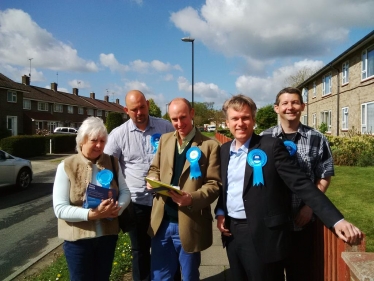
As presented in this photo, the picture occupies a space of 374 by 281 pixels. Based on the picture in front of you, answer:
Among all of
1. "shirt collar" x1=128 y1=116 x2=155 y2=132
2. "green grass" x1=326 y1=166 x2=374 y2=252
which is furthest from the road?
"green grass" x1=326 y1=166 x2=374 y2=252

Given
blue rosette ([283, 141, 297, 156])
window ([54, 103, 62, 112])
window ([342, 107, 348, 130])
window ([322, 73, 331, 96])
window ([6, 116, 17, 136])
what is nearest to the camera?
blue rosette ([283, 141, 297, 156])

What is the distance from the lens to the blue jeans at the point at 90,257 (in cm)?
253

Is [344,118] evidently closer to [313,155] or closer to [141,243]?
[313,155]

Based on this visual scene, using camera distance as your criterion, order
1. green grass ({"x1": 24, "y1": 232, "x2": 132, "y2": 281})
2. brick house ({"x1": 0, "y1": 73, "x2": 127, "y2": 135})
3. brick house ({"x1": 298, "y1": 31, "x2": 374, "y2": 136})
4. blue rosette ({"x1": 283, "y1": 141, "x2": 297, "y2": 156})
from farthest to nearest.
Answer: brick house ({"x1": 0, "y1": 73, "x2": 127, "y2": 135}) < brick house ({"x1": 298, "y1": 31, "x2": 374, "y2": 136}) < green grass ({"x1": 24, "y1": 232, "x2": 132, "y2": 281}) < blue rosette ({"x1": 283, "y1": 141, "x2": 297, "y2": 156})

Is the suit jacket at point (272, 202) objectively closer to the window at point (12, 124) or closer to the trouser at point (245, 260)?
the trouser at point (245, 260)

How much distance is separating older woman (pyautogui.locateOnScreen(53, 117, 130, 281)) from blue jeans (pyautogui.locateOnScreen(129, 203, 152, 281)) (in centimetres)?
71

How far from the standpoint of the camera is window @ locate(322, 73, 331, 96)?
25.9m

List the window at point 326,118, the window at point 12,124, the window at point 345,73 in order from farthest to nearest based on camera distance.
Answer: the window at point 12,124 < the window at point 326,118 < the window at point 345,73

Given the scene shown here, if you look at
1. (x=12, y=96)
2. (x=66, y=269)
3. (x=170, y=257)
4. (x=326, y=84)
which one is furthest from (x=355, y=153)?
(x=12, y=96)

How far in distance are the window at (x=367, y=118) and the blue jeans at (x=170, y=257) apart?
17747mm

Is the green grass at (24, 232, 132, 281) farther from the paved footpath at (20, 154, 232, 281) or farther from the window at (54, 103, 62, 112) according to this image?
the window at (54, 103, 62, 112)

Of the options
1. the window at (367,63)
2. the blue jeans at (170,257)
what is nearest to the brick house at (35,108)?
the window at (367,63)

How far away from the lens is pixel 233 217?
7.95 feet

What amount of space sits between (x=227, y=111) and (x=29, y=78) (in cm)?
5171
